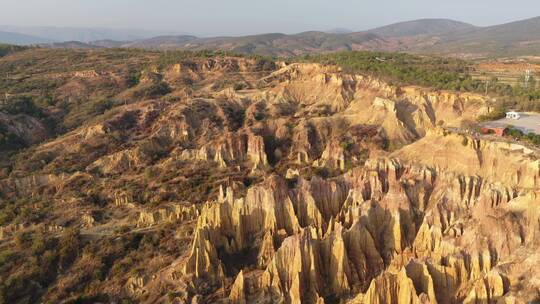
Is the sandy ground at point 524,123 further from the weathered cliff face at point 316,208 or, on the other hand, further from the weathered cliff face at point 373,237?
the weathered cliff face at point 373,237

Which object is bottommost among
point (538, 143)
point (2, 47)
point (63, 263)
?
point (63, 263)

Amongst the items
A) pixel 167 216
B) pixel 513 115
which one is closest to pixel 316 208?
pixel 167 216

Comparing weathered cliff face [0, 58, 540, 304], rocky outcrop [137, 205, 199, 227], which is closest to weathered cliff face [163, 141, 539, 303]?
weathered cliff face [0, 58, 540, 304]

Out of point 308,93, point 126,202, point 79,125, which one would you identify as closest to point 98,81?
point 79,125

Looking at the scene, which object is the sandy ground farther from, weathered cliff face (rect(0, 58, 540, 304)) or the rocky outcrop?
the rocky outcrop

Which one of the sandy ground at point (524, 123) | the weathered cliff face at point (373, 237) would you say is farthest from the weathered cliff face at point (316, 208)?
the sandy ground at point (524, 123)

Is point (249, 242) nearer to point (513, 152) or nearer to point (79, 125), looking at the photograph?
point (513, 152)

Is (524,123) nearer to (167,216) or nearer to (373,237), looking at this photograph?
(373,237)
